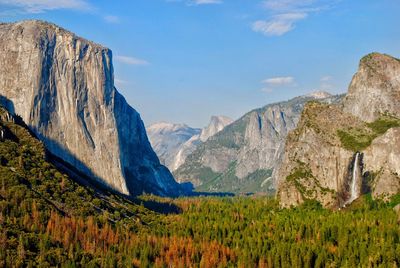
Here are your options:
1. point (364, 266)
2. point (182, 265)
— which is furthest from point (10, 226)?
point (364, 266)

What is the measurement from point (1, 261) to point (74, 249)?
116 feet

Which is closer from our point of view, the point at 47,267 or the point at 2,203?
the point at 47,267

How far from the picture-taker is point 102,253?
643 feet

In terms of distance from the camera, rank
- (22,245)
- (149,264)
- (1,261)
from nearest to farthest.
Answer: (1,261), (22,245), (149,264)

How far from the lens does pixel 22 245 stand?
6806 inches

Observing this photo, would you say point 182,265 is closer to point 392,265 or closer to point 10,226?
point 10,226

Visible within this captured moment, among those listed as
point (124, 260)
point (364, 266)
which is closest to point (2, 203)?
point (124, 260)

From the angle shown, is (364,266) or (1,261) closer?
(1,261)

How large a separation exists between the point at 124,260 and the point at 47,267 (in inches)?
1378

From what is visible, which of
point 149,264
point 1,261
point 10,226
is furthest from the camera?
point 149,264

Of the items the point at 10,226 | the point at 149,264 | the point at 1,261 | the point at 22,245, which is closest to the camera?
the point at 1,261

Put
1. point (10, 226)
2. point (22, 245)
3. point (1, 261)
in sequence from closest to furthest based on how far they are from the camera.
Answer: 1. point (1, 261)
2. point (22, 245)
3. point (10, 226)

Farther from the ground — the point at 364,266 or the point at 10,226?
the point at 10,226

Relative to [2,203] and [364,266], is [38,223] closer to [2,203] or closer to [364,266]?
[2,203]
